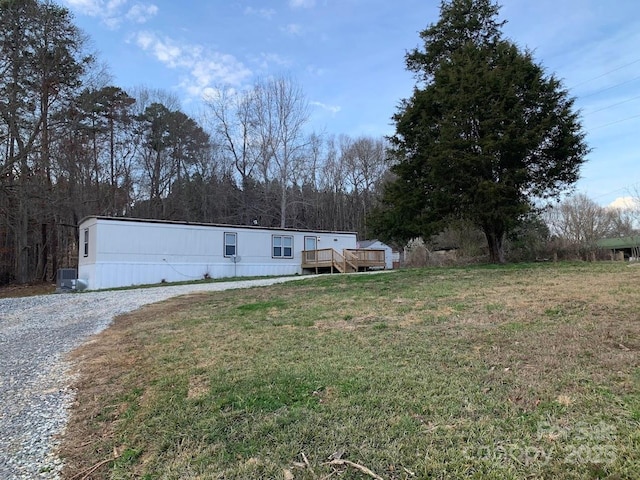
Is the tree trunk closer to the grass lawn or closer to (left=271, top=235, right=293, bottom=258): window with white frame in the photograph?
the grass lawn

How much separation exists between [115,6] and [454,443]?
12742 millimetres

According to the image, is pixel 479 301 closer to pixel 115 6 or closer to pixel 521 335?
pixel 521 335

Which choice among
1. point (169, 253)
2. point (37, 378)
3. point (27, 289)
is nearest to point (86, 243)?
point (169, 253)

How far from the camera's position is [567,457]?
1.84m

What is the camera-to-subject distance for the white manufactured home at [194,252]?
49.5 ft

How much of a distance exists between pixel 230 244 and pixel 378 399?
1593cm

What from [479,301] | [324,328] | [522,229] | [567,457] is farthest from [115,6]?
[522,229]

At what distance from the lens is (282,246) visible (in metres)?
19.4

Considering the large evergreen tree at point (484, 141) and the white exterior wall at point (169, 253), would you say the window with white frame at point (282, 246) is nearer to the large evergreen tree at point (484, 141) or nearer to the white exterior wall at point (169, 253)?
the white exterior wall at point (169, 253)

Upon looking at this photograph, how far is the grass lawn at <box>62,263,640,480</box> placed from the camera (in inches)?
77.5

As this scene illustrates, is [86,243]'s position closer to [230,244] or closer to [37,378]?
[230,244]

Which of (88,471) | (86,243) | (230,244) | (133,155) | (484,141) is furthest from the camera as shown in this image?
(133,155)

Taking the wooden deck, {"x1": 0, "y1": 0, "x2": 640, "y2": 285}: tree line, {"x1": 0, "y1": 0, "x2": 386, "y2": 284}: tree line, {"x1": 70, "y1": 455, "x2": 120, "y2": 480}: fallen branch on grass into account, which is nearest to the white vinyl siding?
{"x1": 0, "y1": 0, "x2": 386, "y2": 284}: tree line

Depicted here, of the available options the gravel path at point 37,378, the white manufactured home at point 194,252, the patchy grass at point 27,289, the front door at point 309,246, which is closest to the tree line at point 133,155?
the patchy grass at point 27,289
